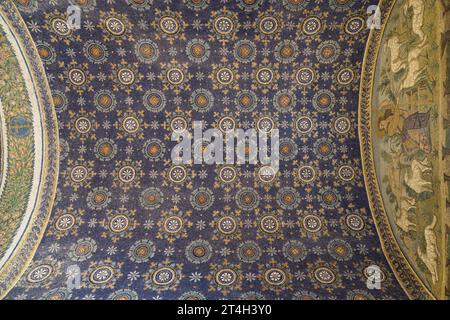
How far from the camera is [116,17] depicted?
5.85m

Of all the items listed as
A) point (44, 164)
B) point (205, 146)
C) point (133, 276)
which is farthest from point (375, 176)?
point (44, 164)

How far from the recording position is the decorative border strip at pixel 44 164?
526 centimetres

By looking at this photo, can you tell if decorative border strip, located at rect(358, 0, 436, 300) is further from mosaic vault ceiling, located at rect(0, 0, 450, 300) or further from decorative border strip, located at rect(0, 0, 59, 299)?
decorative border strip, located at rect(0, 0, 59, 299)

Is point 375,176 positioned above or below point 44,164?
below

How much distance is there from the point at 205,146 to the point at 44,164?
3.67 m

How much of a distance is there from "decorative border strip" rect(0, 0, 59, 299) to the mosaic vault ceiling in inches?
1.0

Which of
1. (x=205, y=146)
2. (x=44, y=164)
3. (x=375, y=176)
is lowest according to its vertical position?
(x=375, y=176)

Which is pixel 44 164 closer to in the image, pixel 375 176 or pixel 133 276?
pixel 133 276

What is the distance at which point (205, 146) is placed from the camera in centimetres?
668

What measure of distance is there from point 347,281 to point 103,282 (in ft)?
16.9

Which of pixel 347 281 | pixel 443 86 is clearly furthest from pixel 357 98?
pixel 347 281

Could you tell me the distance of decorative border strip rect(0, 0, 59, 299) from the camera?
5262 mm

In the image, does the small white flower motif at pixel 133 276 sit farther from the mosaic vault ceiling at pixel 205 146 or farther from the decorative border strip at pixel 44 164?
the decorative border strip at pixel 44 164

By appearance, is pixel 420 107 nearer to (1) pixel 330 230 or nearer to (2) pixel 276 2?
(1) pixel 330 230
